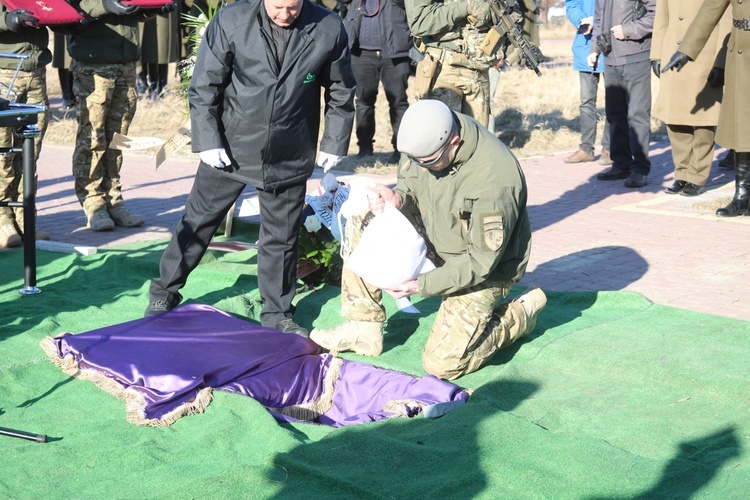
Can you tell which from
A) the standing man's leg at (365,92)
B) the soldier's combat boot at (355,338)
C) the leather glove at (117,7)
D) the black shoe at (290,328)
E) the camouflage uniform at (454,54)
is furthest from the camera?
the standing man's leg at (365,92)

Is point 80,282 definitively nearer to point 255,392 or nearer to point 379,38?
point 255,392

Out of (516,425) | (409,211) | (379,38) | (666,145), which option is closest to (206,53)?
(409,211)

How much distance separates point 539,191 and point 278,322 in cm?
471

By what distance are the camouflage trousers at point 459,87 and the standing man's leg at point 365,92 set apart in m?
3.24

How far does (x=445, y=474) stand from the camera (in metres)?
3.28

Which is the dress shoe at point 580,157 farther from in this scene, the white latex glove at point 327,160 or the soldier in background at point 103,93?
the white latex glove at point 327,160

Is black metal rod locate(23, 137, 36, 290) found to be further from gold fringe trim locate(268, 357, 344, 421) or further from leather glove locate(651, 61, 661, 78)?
leather glove locate(651, 61, 661, 78)

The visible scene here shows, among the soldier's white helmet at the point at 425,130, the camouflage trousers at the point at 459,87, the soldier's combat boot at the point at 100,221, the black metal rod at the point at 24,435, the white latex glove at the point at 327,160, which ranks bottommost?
the black metal rod at the point at 24,435

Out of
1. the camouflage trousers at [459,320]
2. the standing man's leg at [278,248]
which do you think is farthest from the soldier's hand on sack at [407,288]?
the standing man's leg at [278,248]

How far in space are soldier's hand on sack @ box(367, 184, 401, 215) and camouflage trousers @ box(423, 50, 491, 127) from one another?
2505 millimetres

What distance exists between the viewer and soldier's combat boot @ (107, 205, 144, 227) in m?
7.39

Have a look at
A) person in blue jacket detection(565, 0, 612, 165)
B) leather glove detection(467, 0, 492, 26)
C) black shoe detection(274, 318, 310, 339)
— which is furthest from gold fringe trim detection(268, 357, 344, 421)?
person in blue jacket detection(565, 0, 612, 165)

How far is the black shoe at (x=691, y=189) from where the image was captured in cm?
865

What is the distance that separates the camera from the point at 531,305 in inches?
189
